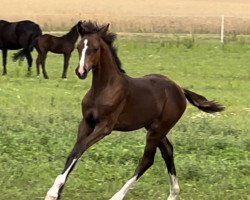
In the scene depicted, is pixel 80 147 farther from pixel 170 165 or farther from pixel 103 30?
pixel 170 165

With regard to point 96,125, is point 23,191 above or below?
below

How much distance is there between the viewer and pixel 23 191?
8.17 m

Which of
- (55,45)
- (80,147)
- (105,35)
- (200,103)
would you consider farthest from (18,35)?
(80,147)

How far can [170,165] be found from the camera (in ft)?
27.6

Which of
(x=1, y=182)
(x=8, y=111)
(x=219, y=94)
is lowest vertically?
(x=219, y=94)

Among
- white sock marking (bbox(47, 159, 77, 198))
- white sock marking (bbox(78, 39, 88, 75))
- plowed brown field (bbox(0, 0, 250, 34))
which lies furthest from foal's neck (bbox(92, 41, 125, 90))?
plowed brown field (bbox(0, 0, 250, 34))

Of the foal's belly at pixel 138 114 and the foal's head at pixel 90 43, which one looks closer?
the foal's head at pixel 90 43

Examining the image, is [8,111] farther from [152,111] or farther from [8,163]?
[152,111]

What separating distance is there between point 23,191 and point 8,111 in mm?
5325

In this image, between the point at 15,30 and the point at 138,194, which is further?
the point at 15,30

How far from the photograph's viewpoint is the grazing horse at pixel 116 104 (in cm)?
743

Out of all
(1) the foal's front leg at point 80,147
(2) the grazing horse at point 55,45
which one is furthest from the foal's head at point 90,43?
(2) the grazing horse at point 55,45

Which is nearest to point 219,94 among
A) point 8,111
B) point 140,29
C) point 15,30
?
point 8,111

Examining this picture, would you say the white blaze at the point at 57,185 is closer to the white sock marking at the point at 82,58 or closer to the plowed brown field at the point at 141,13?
the white sock marking at the point at 82,58
